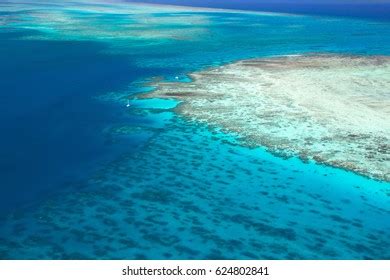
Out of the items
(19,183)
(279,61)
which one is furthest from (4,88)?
(279,61)

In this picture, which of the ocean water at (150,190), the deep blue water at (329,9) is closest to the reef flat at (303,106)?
the ocean water at (150,190)

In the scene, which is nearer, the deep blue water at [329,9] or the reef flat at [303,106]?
the reef flat at [303,106]

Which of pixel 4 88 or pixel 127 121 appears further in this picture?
pixel 4 88

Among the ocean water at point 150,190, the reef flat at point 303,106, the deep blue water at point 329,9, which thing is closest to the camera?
the ocean water at point 150,190

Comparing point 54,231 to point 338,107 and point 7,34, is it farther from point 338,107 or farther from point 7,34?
point 7,34

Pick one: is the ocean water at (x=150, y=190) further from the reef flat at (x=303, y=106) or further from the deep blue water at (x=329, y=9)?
the deep blue water at (x=329, y=9)

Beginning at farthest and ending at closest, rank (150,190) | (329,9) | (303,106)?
(329,9)
(303,106)
(150,190)

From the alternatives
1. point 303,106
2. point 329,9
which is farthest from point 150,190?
point 329,9

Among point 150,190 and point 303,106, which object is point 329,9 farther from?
point 150,190
